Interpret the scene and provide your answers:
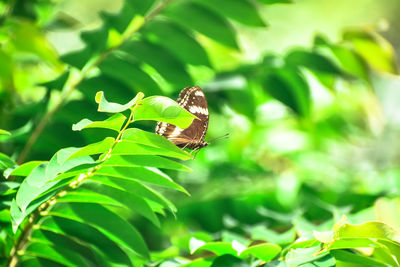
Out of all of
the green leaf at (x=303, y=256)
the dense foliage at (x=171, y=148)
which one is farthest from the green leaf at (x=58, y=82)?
the green leaf at (x=303, y=256)

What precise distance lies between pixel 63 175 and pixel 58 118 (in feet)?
0.82

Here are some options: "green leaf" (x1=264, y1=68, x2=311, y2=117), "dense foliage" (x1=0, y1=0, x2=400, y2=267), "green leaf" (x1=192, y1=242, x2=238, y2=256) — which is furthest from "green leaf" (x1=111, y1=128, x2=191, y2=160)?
"green leaf" (x1=264, y1=68, x2=311, y2=117)

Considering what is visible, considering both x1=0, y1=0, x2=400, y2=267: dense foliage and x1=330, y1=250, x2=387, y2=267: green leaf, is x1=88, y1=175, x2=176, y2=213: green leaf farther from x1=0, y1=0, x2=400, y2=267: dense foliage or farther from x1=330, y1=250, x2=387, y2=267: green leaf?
x1=330, y1=250, x2=387, y2=267: green leaf

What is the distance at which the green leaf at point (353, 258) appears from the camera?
0.36 m

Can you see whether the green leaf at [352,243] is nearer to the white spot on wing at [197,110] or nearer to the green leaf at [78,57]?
the white spot on wing at [197,110]

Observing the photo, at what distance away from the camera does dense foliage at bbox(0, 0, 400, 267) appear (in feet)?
1.09

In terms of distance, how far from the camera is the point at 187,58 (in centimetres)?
56

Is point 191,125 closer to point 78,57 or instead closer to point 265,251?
point 265,251

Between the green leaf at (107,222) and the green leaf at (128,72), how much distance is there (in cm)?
16

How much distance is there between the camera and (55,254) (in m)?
0.41

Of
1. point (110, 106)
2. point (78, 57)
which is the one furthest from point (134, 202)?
point (78, 57)

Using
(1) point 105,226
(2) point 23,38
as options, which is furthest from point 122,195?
(2) point 23,38

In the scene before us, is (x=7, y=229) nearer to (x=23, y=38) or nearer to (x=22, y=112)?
(x=22, y=112)

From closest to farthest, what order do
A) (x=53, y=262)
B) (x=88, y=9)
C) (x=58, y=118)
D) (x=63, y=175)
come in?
(x=63, y=175) < (x=53, y=262) < (x=58, y=118) < (x=88, y=9)
